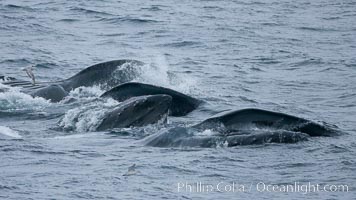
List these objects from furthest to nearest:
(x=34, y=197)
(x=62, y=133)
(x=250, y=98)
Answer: (x=250, y=98) < (x=62, y=133) < (x=34, y=197)

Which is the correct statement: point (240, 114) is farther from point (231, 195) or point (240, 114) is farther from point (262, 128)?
point (231, 195)

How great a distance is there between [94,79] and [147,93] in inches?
83.3

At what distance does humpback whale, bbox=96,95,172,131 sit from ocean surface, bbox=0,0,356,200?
0.26 metres

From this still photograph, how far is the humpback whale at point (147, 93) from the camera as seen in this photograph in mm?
17328

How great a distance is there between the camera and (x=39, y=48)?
27406 mm

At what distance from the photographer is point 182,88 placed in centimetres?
2097

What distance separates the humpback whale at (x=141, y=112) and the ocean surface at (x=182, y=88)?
264 mm

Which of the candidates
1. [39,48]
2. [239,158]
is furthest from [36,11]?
[239,158]

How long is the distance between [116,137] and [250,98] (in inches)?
208

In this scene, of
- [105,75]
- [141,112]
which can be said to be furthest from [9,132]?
[105,75]

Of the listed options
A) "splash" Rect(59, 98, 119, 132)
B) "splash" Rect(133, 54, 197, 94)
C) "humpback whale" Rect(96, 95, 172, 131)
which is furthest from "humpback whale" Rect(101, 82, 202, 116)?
"splash" Rect(133, 54, 197, 94)

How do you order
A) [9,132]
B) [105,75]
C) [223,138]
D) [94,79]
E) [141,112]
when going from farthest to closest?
[105,75], [94,79], [9,132], [141,112], [223,138]

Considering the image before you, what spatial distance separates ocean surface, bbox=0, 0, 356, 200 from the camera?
13305 mm

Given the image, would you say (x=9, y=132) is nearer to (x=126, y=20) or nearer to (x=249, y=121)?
(x=249, y=121)
